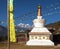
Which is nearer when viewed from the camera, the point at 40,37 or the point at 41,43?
the point at 41,43

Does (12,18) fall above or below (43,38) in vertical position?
above

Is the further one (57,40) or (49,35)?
(57,40)

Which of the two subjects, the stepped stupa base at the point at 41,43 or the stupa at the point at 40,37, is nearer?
the stepped stupa base at the point at 41,43

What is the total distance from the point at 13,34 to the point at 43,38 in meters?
18.2

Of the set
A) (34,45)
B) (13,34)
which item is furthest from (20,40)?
(34,45)

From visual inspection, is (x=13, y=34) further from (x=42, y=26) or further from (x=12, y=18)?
(x=42, y=26)

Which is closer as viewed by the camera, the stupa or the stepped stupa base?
the stepped stupa base

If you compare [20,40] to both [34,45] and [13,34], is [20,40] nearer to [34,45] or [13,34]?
[13,34]

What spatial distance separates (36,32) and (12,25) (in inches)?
703

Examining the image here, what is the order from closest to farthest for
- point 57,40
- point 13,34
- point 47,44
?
point 47,44 < point 57,40 < point 13,34

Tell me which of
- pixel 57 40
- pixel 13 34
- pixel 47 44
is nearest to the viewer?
pixel 47 44

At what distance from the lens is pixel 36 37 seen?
4606cm

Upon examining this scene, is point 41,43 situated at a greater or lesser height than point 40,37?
lesser

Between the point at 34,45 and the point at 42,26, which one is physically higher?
the point at 42,26
